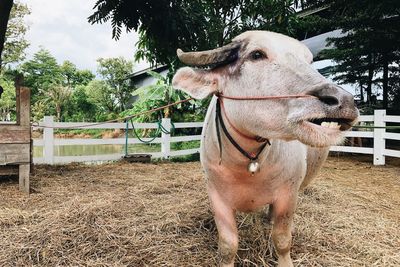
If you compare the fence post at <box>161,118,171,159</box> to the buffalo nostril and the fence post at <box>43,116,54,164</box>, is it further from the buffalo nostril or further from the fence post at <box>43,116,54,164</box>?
the buffalo nostril

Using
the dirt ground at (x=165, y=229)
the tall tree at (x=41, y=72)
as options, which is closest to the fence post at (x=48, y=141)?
the dirt ground at (x=165, y=229)

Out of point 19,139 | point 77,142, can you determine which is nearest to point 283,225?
point 19,139

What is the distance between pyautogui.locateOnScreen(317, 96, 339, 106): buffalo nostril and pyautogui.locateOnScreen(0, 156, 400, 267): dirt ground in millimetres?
1489

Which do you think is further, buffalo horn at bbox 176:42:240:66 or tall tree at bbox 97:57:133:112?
tall tree at bbox 97:57:133:112

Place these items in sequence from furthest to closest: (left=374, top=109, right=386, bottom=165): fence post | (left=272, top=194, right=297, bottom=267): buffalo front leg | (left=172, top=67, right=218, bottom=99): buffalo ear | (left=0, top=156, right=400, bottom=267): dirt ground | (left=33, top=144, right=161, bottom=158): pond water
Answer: (left=33, top=144, right=161, bottom=158): pond water → (left=374, top=109, right=386, bottom=165): fence post → (left=0, top=156, right=400, bottom=267): dirt ground → (left=272, top=194, right=297, bottom=267): buffalo front leg → (left=172, top=67, right=218, bottom=99): buffalo ear

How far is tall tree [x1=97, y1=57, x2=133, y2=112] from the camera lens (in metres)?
24.5

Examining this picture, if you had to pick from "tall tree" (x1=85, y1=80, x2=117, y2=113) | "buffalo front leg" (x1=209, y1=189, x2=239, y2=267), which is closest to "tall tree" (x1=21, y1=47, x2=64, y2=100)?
"tall tree" (x1=85, y1=80, x2=117, y2=113)

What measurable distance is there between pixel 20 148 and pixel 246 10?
20.7 feet

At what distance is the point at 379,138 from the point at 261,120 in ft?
24.2

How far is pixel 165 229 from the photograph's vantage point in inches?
119

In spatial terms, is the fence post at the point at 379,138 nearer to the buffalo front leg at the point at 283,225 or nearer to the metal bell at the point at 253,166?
the buffalo front leg at the point at 283,225

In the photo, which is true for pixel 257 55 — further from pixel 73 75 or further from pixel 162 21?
pixel 73 75

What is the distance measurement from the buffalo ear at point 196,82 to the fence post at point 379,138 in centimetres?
720

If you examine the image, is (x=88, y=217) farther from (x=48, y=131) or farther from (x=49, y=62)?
(x=49, y=62)
